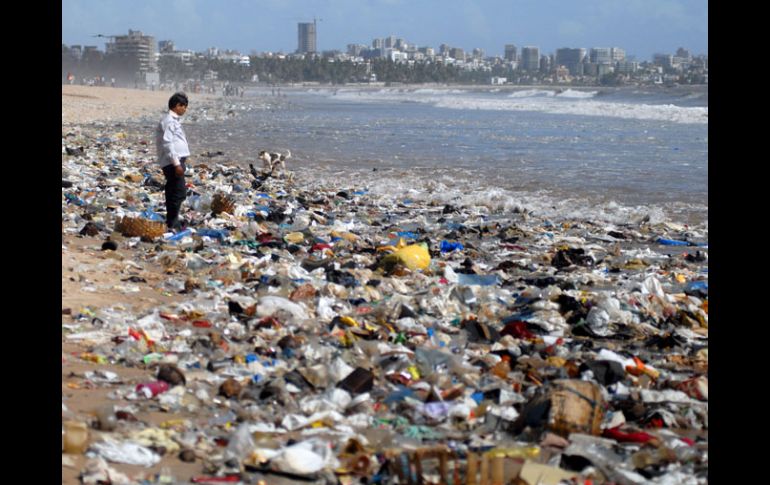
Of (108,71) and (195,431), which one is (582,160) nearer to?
(195,431)

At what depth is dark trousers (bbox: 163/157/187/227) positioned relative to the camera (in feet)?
29.2

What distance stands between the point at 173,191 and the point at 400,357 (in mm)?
4594

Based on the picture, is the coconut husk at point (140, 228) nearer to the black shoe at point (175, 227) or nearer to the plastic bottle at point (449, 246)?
the black shoe at point (175, 227)

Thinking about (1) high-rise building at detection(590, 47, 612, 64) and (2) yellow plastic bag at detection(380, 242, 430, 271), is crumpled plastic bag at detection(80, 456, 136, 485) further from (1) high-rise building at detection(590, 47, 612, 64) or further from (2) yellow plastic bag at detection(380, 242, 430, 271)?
(1) high-rise building at detection(590, 47, 612, 64)

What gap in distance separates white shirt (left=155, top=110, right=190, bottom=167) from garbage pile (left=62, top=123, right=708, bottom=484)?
0.66m

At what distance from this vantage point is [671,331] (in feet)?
19.0

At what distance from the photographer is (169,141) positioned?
8758 mm

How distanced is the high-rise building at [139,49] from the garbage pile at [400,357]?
5166 inches

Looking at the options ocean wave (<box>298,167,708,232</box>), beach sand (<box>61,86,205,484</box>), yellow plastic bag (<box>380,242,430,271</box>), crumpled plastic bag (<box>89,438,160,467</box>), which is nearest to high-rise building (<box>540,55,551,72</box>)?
ocean wave (<box>298,167,708,232</box>)

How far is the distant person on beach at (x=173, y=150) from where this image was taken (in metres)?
8.71

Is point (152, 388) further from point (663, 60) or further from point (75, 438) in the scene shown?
point (663, 60)
